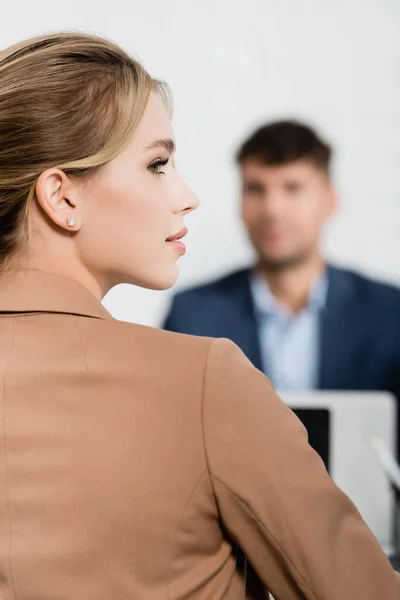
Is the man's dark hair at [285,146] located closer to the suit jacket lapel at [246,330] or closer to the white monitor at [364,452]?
the suit jacket lapel at [246,330]

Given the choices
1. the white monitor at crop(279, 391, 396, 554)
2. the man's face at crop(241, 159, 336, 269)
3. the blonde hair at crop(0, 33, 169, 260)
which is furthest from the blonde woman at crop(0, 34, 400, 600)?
the man's face at crop(241, 159, 336, 269)

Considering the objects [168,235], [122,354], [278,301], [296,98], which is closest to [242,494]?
[122,354]

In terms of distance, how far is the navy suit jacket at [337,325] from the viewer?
3.48 m

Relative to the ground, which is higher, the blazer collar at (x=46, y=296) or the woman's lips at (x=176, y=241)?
the woman's lips at (x=176, y=241)

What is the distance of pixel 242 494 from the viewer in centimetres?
77

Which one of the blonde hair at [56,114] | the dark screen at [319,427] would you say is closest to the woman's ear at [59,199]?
the blonde hair at [56,114]

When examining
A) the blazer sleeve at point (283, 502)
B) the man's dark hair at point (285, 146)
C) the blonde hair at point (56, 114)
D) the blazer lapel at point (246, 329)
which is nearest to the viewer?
the blazer sleeve at point (283, 502)

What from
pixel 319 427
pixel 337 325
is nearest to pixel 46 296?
pixel 319 427

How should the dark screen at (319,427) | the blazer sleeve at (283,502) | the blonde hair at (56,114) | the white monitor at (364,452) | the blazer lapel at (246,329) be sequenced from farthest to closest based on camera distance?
the blazer lapel at (246,329)
the white monitor at (364,452)
the dark screen at (319,427)
the blonde hair at (56,114)
the blazer sleeve at (283,502)

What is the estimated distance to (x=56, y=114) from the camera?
0.87m

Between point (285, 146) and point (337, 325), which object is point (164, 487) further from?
point (285, 146)

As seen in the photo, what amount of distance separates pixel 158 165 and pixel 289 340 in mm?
2601

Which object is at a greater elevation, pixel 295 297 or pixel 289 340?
pixel 295 297

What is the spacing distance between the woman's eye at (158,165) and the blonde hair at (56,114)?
4 centimetres
